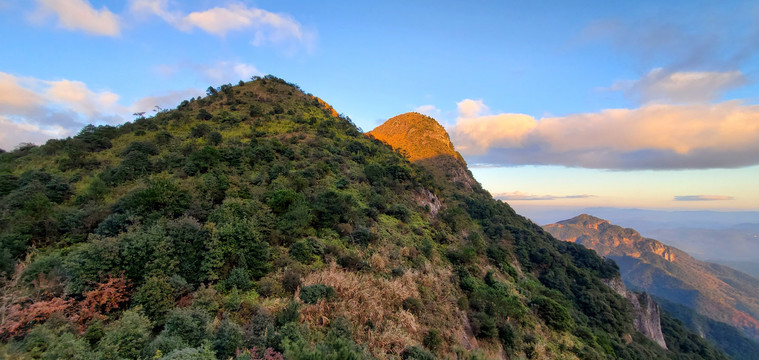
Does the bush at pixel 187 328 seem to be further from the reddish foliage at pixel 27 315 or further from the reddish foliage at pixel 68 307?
the reddish foliage at pixel 27 315

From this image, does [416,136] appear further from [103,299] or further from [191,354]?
[191,354]

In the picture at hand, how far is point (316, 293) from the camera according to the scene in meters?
9.27

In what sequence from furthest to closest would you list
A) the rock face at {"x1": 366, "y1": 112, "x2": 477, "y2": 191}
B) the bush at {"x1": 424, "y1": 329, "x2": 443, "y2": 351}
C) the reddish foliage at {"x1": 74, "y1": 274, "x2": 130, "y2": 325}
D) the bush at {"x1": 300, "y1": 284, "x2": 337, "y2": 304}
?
1. the rock face at {"x1": 366, "y1": 112, "x2": 477, "y2": 191}
2. the bush at {"x1": 424, "y1": 329, "x2": 443, "y2": 351}
3. the bush at {"x1": 300, "y1": 284, "x2": 337, "y2": 304}
4. the reddish foliage at {"x1": 74, "y1": 274, "x2": 130, "y2": 325}

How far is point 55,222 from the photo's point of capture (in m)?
11.3

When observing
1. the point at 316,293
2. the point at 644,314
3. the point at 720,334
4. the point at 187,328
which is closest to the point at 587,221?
the point at 720,334

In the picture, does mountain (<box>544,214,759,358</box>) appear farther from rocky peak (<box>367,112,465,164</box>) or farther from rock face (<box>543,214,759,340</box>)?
rocky peak (<box>367,112,465,164</box>)

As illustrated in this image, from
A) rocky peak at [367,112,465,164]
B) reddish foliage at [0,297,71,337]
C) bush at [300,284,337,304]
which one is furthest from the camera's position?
rocky peak at [367,112,465,164]

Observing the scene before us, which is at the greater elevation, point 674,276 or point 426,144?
point 426,144

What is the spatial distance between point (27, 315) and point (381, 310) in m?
9.26

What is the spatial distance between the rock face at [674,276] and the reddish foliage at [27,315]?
169034 mm

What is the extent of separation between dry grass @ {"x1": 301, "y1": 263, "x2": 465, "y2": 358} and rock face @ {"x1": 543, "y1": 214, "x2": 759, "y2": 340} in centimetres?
15688

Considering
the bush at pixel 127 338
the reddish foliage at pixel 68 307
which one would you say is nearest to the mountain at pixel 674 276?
the bush at pixel 127 338

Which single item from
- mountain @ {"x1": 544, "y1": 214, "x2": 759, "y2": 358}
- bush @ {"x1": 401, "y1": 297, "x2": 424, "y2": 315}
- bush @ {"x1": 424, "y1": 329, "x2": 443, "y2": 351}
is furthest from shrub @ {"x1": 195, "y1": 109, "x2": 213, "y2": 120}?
mountain @ {"x1": 544, "y1": 214, "x2": 759, "y2": 358}

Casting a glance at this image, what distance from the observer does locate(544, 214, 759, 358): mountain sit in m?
122
